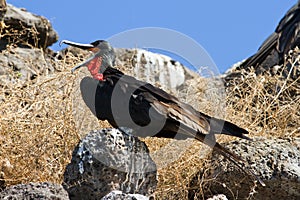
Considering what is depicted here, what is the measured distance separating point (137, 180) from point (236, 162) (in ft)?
2.41

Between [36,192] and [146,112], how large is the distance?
86cm

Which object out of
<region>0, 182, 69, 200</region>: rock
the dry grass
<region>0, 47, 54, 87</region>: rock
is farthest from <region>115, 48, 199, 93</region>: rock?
<region>0, 182, 69, 200</region>: rock

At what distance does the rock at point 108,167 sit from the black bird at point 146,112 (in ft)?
0.49

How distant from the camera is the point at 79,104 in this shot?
196 inches

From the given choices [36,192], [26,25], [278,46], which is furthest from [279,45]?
[36,192]

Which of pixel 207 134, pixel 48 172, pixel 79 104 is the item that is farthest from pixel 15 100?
pixel 207 134

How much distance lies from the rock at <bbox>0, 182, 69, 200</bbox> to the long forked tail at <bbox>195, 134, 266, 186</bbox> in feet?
3.09

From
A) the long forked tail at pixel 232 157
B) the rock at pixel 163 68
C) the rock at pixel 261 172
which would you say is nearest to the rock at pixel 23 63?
the rock at pixel 163 68

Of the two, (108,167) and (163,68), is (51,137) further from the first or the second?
(163,68)

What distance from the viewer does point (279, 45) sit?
7.75 meters

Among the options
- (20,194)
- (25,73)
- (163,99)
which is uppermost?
(25,73)

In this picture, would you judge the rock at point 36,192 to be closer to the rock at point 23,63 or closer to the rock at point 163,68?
the rock at point 23,63

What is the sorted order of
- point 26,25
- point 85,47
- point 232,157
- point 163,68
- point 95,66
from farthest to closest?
1. point 163,68
2. point 26,25
3. point 85,47
4. point 95,66
5. point 232,157

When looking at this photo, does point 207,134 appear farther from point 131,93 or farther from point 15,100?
point 15,100
